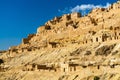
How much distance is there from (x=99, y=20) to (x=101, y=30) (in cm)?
1099

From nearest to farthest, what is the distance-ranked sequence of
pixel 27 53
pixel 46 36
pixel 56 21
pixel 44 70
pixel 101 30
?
pixel 44 70 < pixel 101 30 < pixel 27 53 < pixel 46 36 < pixel 56 21

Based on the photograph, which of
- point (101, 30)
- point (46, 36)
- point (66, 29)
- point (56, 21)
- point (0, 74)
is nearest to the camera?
point (0, 74)

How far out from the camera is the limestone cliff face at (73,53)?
157 feet

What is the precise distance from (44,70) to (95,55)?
29.4 feet

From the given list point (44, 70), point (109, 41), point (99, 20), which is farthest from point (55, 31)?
point (44, 70)

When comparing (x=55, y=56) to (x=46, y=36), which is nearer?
(x=55, y=56)

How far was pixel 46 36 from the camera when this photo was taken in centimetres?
9588

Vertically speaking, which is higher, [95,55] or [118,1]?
[118,1]

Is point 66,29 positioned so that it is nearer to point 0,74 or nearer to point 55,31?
point 55,31

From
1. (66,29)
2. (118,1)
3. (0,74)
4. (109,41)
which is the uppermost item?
(118,1)

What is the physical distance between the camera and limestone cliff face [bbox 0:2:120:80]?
4781cm

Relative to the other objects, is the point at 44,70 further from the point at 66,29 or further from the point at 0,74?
the point at 66,29

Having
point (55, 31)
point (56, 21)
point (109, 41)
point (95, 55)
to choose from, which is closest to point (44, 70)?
point (95, 55)

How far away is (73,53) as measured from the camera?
213ft
